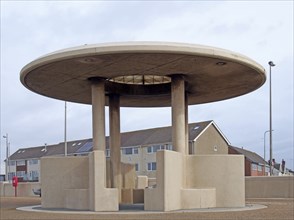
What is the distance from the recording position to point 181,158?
25031mm

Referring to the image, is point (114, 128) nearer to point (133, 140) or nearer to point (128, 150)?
point (128, 150)

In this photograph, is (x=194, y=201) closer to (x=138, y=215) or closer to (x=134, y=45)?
(x=138, y=215)

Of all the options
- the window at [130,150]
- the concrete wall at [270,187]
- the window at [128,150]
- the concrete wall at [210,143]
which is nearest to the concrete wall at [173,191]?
the concrete wall at [270,187]

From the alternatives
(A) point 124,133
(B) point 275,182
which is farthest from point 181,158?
(A) point 124,133

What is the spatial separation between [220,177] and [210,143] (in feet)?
157

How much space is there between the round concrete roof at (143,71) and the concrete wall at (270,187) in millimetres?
14310

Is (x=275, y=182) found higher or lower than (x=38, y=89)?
lower

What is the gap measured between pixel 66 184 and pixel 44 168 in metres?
1.46

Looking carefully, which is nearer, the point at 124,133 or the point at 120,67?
the point at 120,67

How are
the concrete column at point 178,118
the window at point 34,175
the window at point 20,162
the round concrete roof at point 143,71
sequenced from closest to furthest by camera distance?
the round concrete roof at point 143,71 < the concrete column at point 178,118 < the window at point 34,175 < the window at point 20,162

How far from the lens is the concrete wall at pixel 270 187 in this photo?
4409 cm

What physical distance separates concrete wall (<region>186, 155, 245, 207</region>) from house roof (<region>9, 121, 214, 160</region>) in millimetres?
43866

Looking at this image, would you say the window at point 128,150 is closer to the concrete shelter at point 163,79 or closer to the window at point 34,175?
the window at point 34,175

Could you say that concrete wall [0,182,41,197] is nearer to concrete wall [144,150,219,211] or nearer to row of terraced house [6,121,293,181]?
row of terraced house [6,121,293,181]
